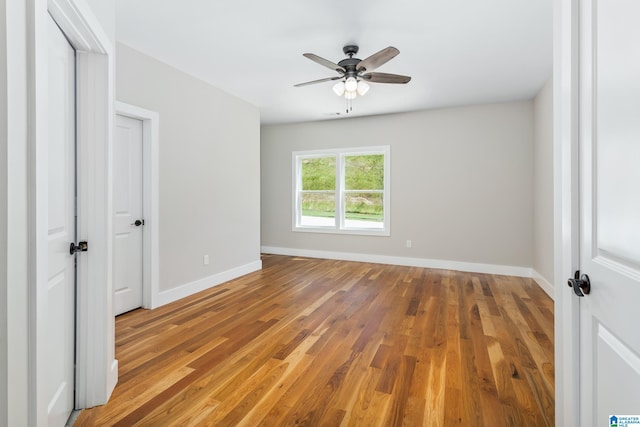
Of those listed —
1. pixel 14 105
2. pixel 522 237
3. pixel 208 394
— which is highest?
pixel 14 105

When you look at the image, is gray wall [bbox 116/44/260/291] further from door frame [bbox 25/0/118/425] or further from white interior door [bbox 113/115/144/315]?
door frame [bbox 25/0/118/425]

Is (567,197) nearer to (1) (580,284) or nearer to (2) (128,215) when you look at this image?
(1) (580,284)

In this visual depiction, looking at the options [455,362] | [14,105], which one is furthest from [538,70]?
[14,105]

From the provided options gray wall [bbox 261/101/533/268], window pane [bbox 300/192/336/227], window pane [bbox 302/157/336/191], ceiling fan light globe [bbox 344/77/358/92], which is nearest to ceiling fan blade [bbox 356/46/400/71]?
ceiling fan light globe [bbox 344/77/358/92]

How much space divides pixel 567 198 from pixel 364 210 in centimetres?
488

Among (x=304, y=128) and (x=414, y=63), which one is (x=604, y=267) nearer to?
(x=414, y=63)

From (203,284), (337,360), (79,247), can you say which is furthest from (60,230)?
(203,284)

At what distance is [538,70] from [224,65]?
3.72m

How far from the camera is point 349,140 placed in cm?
601

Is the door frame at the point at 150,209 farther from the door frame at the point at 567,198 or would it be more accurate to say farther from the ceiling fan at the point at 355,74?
the door frame at the point at 567,198

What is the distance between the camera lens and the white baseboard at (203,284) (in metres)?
3.53

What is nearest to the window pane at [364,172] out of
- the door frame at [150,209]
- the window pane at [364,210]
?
the window pane at [364,210]

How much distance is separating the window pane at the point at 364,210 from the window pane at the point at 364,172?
0.17 meters

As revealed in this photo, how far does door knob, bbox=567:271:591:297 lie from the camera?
1064mm
